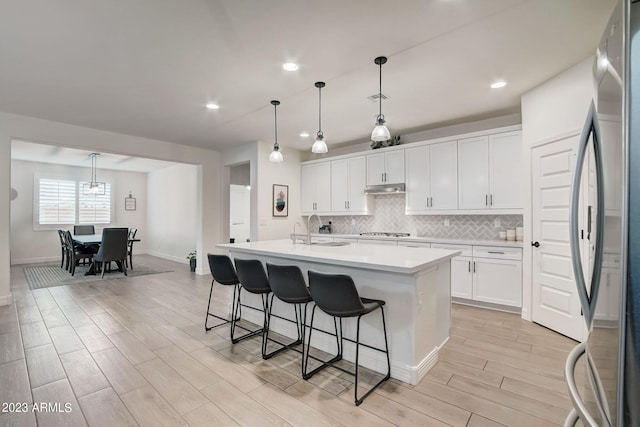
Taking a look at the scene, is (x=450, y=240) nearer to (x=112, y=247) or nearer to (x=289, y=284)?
(x=289, y=284)

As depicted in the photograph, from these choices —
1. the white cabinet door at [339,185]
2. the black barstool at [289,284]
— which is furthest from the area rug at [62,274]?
the black barstool at [289,284]

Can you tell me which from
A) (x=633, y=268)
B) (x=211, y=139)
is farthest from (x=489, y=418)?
(x=211, y=139)

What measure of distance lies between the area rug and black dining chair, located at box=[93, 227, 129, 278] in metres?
0.24

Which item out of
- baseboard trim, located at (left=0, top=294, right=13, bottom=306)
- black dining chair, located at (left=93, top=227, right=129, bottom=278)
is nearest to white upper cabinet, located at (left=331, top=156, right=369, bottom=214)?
black dining chair, located at (left=93, top=227, right=129, bottom=278)

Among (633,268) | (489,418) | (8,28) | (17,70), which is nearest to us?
(633,268)

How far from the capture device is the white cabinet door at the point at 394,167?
5.03 metres

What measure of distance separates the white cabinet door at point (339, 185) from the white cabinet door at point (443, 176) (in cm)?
164

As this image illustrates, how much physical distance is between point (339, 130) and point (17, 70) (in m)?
3.98

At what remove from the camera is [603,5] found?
82.3 inches

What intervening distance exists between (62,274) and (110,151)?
3.26 meters

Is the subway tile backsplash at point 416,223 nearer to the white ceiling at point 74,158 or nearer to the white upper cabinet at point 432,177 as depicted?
the white upper cabinet at point 432,177

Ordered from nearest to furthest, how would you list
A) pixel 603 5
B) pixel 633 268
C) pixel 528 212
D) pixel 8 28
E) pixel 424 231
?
pixel 633 268 < pixel 603 5 < pixel 8 28 < pixel 528 212 < pixel 424 231

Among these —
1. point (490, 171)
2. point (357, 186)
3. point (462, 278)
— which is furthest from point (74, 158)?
point (490, 171)

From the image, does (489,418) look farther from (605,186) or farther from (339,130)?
(339,130)
